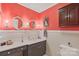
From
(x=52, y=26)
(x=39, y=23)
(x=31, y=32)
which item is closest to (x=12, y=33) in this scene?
(x=31, y=32)

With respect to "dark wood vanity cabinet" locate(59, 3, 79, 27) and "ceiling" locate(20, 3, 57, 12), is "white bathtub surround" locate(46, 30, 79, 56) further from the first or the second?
"ceiling" locate(20, 3, 57, 12)

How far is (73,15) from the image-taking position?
5.78 ft

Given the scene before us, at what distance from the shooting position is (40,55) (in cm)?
177

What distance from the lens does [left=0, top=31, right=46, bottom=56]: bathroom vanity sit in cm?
164

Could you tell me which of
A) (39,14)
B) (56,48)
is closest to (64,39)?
(56,48)

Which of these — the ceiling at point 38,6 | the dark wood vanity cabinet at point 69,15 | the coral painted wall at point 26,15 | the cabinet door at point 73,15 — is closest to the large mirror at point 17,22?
the coral painted wall at point 26,15

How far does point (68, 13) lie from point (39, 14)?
1.22 feet

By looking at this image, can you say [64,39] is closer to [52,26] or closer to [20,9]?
[52,26]

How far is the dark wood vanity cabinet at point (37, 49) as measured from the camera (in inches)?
69.8

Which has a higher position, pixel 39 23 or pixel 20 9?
pixel 20 9

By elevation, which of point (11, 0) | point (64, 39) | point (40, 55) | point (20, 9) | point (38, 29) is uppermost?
point (11, 0)

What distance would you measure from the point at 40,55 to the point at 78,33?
21.7 inches

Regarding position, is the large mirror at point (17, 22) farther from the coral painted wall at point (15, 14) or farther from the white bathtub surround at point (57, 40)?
the white bathtub surround at point (57, 40)

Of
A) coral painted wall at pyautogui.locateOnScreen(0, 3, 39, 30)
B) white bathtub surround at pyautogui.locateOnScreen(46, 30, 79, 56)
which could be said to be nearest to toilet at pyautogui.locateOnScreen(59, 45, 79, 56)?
white bathtub surround at pyautogui.locateOnScreen(46, 30, 79, 56)
